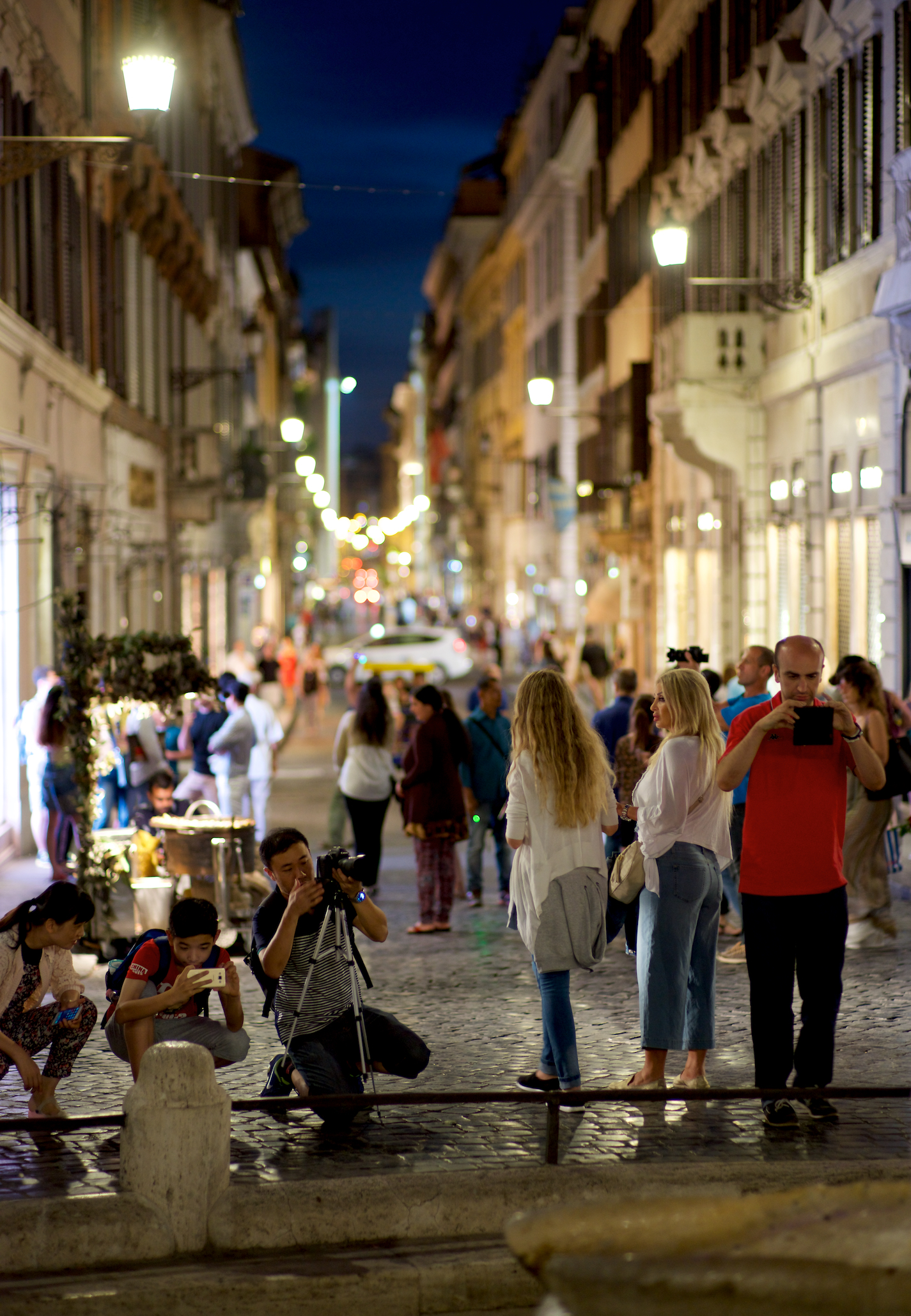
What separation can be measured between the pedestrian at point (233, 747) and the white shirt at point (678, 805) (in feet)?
26.2

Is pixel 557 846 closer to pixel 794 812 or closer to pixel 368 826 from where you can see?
pixel 794 812

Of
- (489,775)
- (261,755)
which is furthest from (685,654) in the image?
(261,755)

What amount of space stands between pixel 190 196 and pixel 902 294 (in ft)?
76.8

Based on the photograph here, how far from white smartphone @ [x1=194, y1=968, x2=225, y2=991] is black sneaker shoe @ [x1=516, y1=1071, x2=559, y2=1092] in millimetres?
1492

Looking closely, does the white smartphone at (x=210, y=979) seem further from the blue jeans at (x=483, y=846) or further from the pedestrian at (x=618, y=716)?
the pedestrian at (x=618, y=716)

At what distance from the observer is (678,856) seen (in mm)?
7637

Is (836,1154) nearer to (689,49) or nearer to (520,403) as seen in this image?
(689,49)

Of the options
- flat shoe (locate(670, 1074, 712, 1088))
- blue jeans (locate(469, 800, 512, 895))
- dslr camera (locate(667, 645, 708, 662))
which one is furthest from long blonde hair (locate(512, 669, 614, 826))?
blue jeans (locate(469, 800, 512, 895))

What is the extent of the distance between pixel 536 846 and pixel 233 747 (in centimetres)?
802

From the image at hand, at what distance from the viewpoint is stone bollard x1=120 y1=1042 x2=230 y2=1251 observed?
6148 mm

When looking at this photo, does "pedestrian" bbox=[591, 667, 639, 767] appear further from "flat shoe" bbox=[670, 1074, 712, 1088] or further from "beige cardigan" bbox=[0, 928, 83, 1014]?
"beige cardigan" bbox=[0, 928, 83, 1014]

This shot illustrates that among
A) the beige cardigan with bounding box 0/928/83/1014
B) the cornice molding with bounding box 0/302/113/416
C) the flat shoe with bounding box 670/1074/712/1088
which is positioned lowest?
the flat shoe with bounding box 670/1074/712/1088

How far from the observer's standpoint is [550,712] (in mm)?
7598

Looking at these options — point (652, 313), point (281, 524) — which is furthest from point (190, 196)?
point (281, 524)
